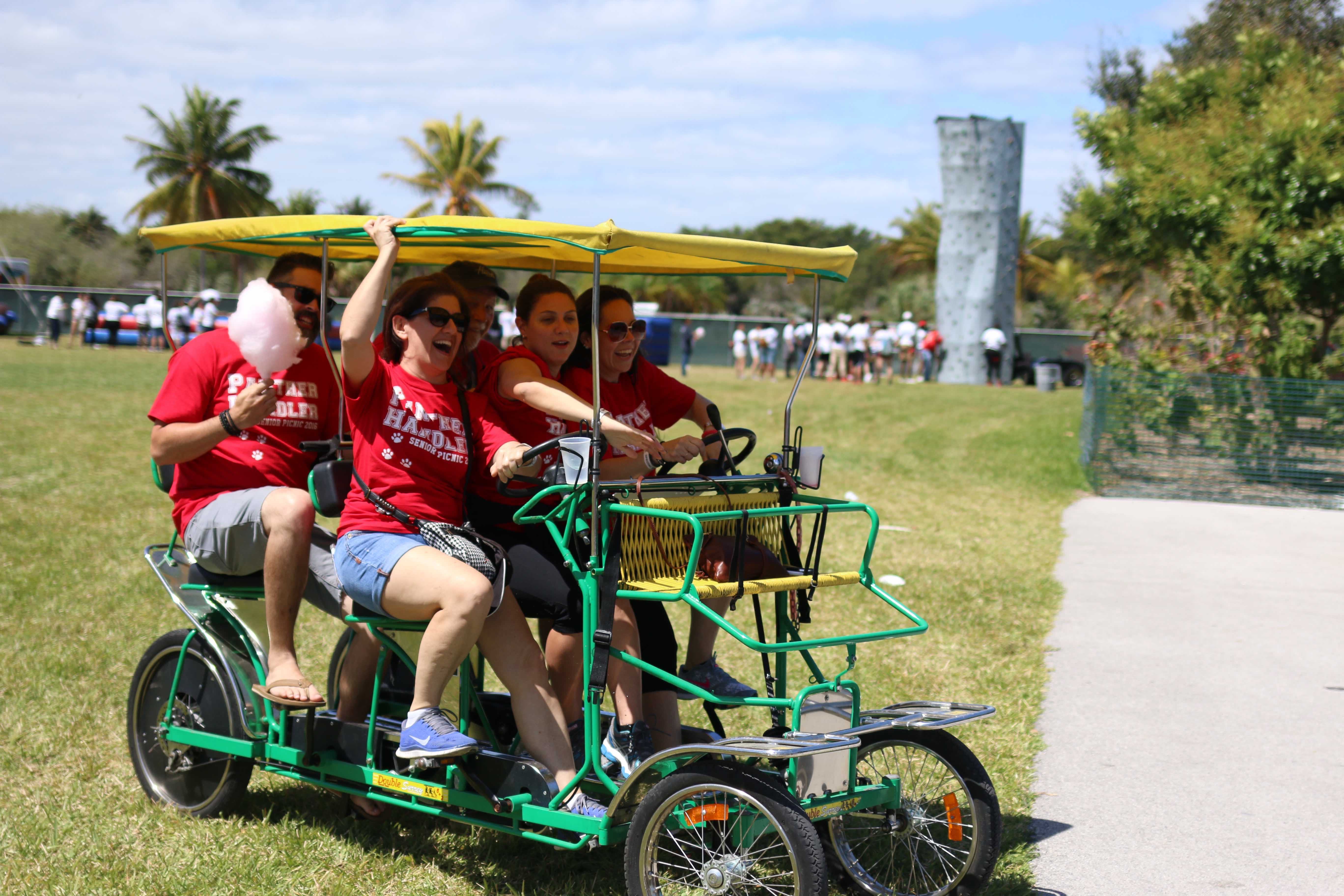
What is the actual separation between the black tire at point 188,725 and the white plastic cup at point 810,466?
7.04ft

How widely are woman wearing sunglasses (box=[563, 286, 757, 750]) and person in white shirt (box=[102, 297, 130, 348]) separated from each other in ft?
130

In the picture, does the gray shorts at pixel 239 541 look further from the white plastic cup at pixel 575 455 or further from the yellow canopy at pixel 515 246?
the white plastic cup at pixel 575 455

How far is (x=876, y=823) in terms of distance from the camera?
4.00 meters

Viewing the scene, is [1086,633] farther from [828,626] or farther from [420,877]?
[420,877]

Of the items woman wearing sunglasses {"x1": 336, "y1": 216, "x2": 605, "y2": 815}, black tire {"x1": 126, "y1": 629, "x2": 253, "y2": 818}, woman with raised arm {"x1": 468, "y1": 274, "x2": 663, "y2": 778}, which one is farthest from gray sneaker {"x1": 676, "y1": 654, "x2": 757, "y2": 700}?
black tire {"x1": 126, "y1": 629, "x2": 253, "y2": 818}

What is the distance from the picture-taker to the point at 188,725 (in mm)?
4684

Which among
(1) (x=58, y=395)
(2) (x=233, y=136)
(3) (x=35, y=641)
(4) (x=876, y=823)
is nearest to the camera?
(4) (x=876, y=823)

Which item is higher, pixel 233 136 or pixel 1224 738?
pixel 233 136

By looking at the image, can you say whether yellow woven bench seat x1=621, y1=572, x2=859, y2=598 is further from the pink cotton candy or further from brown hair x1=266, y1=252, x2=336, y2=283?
brown hair x1=266, y1=252, x2=336, y2=283

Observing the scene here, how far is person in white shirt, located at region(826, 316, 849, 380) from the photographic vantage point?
3259 centimetres

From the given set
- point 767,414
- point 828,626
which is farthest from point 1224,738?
point 767,414

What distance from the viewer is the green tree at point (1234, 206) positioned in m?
13.5

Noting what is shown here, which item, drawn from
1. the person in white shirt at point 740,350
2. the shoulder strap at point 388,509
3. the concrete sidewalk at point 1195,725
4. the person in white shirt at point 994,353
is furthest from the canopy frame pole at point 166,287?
the person in white shirt at point 994,353

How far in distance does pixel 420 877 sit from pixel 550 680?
762 millimetres
